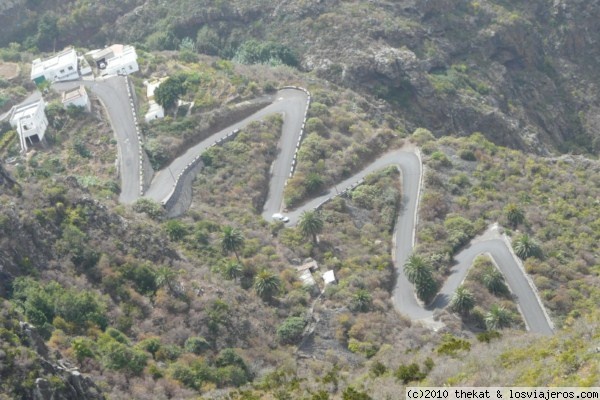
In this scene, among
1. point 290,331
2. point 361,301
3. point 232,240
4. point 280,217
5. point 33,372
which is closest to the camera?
point 33,372

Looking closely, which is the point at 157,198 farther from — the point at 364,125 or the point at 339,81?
the point at 339,81

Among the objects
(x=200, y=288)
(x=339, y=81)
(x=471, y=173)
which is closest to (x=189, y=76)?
(x=339, y=81)

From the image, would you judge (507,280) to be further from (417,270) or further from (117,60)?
(117,60)

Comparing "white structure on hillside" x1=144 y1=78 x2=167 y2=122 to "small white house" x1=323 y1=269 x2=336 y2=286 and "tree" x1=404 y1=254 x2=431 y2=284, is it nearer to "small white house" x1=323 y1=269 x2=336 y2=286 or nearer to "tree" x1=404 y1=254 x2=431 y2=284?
"small white house" x1=323 y1=269 x2=336 y2=286

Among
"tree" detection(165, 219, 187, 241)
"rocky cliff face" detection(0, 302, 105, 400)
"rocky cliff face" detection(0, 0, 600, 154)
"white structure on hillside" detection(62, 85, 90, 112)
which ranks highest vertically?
"rocky cliff face" detection(0, 302, 105, 400)

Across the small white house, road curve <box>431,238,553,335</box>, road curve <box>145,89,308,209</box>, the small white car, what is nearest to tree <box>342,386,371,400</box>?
road curve <box>431,238,553,335</box>

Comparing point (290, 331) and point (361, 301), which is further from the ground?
point (361, 301)

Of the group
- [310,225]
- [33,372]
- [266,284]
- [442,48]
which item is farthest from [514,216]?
A: [442,48]
